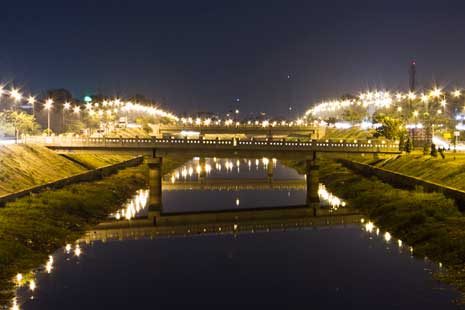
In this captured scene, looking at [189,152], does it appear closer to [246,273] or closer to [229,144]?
[229,144]

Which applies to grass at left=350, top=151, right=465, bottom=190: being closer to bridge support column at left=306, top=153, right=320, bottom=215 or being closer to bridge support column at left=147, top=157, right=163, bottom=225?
bridge support column at left=306, top=153, right=320, bottom=215

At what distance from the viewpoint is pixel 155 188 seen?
85.8 m

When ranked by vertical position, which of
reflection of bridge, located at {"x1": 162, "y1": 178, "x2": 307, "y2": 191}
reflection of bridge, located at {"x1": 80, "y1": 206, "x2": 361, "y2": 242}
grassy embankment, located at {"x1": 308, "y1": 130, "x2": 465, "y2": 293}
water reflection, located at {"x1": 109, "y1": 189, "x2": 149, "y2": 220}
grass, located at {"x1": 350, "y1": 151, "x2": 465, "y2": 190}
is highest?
grass, located at {"x1": 350, "y1": 151, "x2": 465, "y2": 190}

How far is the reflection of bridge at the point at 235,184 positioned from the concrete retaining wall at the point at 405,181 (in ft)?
29.0

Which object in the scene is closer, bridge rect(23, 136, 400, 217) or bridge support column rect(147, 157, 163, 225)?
bridge support column rect(147, 157, 163, 225)

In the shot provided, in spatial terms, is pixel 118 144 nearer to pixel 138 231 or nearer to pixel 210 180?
pixel 210 180

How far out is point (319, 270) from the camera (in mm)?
44656

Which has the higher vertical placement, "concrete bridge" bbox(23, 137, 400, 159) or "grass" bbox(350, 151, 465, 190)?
"concrete bridge" bbox(23, 137, 400, 159)

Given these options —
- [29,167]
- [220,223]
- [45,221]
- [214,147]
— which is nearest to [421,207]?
[220,223]

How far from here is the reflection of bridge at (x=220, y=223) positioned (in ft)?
192

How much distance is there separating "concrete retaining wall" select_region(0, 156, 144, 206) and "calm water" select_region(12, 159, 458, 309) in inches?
451

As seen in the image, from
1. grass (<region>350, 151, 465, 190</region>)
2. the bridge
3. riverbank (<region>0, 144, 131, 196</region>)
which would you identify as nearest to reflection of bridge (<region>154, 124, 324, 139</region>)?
riverbank (<region>0, 144, 131, 196</region>)

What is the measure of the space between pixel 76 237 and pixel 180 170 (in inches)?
3446

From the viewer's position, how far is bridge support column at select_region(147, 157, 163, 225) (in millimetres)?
71619
